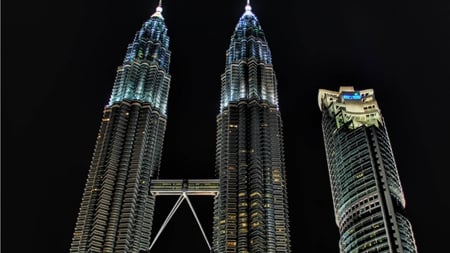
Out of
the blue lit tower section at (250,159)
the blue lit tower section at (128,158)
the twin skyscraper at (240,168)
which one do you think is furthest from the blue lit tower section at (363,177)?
the blue lit tower section at (128,158)

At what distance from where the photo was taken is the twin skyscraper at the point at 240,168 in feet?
365

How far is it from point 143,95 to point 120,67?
14.9 meters

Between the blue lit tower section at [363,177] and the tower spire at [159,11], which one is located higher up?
the tower spire at [159,11]

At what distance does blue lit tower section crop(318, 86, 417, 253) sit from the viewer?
113562 mm

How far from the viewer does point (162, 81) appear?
145 metres

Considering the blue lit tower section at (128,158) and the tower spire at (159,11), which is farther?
the tower spire at (159,11)

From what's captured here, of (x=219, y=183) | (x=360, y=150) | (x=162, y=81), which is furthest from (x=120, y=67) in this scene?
(x=360, y=150)

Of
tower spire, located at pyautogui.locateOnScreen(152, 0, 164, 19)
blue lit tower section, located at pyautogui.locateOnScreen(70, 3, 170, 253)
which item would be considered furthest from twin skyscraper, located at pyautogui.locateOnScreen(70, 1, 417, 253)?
tower spire, located at pyautogui.locateOnScreen(152, 0, 164, 19)

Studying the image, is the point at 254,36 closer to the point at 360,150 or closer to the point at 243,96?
the point at 243,96

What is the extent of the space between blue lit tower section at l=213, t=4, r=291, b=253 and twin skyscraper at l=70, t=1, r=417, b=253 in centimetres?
26

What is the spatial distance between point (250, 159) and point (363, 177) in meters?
28.3

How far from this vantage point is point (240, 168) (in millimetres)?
119812

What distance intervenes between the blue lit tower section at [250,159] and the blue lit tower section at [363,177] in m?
18.1

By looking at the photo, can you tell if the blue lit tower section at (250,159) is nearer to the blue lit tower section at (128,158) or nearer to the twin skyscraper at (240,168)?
the twin skyscraper at (240,168)
